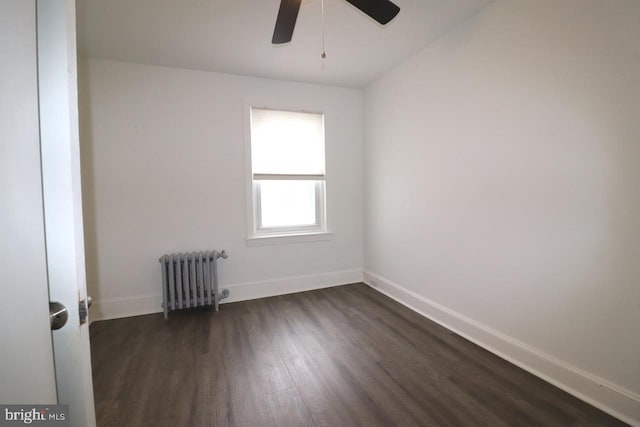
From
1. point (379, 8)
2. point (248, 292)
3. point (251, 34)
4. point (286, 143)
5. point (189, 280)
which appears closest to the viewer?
point (379, 8)

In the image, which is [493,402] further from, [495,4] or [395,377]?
[495,4]

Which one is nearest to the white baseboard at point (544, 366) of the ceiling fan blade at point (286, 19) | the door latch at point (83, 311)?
the door latch at point (83, 311)

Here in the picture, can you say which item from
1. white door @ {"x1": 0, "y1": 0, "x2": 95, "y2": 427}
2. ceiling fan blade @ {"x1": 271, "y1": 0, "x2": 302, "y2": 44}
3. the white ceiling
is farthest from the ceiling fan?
white door @ {"x1": 0, "y1": 0, "x2": 95, "y2": 427}

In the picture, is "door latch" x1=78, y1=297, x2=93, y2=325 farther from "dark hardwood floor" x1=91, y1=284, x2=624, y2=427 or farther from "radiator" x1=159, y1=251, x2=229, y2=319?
"radiator" x1=159, y1=251, x2=229, y2=319

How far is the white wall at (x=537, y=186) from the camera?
4.90ft

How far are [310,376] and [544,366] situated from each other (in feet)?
5.17

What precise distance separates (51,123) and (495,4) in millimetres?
2729

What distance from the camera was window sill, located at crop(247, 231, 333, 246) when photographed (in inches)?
133

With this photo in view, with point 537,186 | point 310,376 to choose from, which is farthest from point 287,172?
point 537,186

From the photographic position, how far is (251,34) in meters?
2.40

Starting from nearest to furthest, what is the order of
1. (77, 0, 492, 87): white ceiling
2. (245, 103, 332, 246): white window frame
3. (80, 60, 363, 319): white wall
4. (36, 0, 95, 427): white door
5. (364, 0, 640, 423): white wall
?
(36, 0, 95, 427): white door, (364, 0, 640, 423): white wall, (77, 0, 492, 87): white ceiling, (80, 60, 363, 319): white wall, (245, 103, 332, 246): white window frame

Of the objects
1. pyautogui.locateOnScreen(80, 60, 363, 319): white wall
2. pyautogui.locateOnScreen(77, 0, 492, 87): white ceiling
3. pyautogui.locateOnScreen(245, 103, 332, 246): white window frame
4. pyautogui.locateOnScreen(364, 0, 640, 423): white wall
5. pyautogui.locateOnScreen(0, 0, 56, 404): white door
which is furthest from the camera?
pyautogui.locateOnScreen(245, 103, 332, 246): white window frame

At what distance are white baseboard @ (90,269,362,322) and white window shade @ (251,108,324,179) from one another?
135cm

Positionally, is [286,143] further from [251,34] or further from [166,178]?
[166,178]
